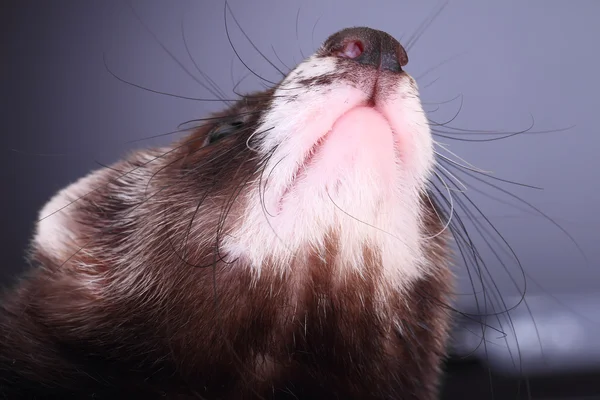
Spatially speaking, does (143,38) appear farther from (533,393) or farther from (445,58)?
(533,393)

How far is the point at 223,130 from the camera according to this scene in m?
1.26

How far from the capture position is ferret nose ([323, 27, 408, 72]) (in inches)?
40.0

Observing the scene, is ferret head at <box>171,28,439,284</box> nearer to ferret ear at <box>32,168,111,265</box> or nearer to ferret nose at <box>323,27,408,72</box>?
ferret nose at <box>323,27,408,72</box>

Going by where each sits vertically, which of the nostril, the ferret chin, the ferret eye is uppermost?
the nostril

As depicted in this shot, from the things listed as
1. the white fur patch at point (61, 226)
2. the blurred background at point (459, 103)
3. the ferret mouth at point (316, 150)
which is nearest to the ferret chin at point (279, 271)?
the ferret mouth at point (316, 150)

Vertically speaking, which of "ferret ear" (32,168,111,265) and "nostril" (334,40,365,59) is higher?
"nostril" (334,40,365,59)

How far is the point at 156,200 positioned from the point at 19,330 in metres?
0.40

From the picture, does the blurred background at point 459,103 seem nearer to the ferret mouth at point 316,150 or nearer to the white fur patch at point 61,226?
the white fur patch at point 61,226

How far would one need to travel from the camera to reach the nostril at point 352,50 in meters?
1.03

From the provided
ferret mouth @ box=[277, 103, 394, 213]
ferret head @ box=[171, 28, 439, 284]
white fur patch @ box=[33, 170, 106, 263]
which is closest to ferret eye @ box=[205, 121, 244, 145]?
ferret head @ box=[171, 28, 439, 284]

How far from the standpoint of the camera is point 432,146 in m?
1.10

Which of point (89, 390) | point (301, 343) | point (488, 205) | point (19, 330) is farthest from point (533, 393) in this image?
point (19, 330)

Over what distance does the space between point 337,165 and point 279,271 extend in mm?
215

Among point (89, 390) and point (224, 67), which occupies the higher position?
point (224, 67)
